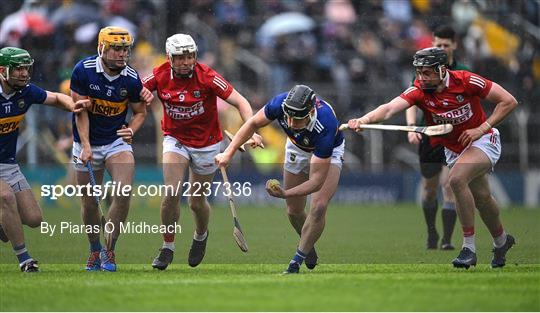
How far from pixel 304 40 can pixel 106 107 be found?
13303 mm

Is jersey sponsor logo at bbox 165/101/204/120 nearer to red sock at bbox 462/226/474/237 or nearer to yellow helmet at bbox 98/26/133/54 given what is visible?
yellow helmet at bbox 98/26/133/54

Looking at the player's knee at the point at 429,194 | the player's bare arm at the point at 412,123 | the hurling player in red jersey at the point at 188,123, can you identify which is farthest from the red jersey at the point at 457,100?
the player's knee at the point at 429,194

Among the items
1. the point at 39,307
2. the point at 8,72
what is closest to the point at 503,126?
the point at 8,72

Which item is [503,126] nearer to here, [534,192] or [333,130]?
[534,192]

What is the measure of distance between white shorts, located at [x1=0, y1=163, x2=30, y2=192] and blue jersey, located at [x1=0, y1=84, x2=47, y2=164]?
6 centimetres

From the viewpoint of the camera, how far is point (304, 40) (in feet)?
84.5

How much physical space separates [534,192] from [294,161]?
1307cm

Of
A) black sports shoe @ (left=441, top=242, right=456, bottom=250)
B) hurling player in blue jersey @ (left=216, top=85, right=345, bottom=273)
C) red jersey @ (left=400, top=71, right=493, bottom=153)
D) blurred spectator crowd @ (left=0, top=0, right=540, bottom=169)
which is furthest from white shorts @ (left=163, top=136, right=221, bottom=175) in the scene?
blurred spectator crowd @ (left=0, top=0, right=540, bottom=169)

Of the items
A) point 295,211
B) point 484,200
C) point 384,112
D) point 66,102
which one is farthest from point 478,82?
point 66,102

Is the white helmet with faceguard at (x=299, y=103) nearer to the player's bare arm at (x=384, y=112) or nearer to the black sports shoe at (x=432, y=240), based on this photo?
the player's bare arm at (x=384, y=112)

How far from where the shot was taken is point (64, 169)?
23.4m

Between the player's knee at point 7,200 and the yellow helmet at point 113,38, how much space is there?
1720 millimetres

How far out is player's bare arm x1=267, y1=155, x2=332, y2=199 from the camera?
11773mm

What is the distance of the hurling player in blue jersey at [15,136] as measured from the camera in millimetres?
12344
